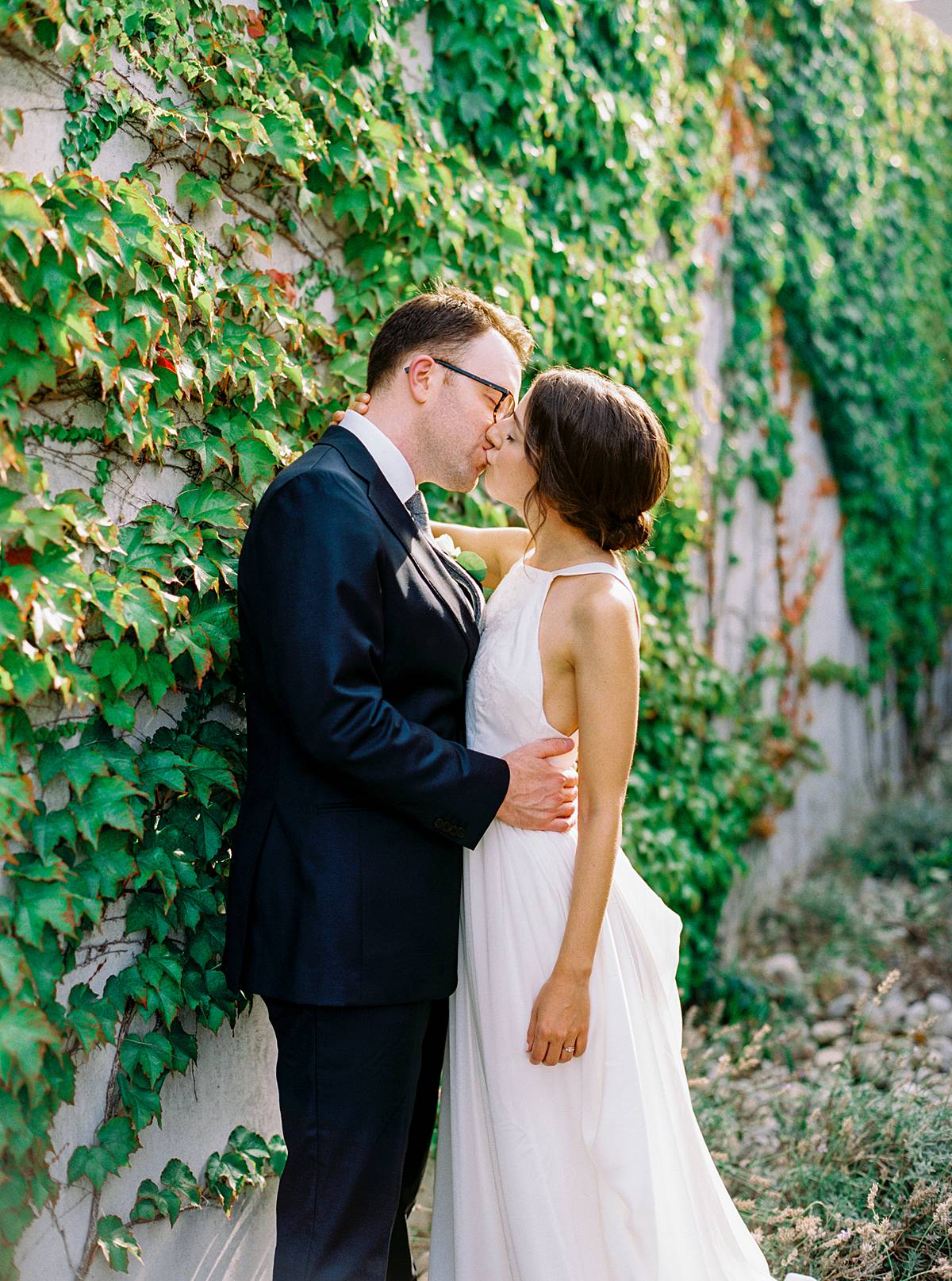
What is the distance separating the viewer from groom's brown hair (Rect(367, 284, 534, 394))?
220 centimetres

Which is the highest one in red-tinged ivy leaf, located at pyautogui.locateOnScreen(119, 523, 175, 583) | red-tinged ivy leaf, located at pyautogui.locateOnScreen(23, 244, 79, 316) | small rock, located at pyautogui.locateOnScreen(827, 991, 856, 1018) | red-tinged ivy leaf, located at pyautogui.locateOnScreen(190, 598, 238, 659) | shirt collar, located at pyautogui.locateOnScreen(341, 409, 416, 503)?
red-tinged ivy leaf, located at pyautogui.locateOnScreen(23, 244, 79, 316)

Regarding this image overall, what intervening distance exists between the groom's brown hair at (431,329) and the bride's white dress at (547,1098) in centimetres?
51

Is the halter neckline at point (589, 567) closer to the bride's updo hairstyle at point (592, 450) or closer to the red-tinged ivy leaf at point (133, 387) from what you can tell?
the bride's updo hairstyle at point (592, 450)

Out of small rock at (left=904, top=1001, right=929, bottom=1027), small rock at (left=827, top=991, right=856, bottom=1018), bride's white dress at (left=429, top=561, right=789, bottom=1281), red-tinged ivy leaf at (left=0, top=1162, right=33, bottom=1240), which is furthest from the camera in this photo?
small rock at (left=827, top=991, right=856, bottom=1018)

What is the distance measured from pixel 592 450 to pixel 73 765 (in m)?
1.12

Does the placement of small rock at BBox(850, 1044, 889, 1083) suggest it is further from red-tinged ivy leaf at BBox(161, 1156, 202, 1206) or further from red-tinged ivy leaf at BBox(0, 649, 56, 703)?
red-tinged ivy leaf at BBox(0, 649, 56, 703)

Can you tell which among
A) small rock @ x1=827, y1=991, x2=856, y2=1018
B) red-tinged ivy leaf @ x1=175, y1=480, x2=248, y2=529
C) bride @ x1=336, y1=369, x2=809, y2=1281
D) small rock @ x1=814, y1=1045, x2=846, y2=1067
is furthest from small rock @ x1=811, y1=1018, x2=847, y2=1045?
red-tinged ivy leaf @ x1=175, y1=480, x2=248, y2=529

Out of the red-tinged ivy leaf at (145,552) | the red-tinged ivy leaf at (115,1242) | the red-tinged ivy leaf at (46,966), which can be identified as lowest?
the red-tinged ivy leaf at (115,1242)

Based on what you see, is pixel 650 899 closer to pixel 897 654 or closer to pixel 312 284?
pixel 312 284

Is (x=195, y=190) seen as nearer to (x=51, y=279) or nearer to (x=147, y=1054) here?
(x=51, y=279)

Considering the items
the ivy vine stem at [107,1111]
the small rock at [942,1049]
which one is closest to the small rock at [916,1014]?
the small rock at [942,1049]

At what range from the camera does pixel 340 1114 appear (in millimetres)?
1895

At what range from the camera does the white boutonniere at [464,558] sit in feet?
8.29

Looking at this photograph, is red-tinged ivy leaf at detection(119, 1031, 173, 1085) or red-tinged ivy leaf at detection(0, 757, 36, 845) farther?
red-tinged ivy leaf at detection(119, 1031, 173, 1085)
